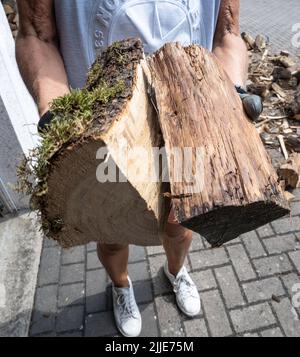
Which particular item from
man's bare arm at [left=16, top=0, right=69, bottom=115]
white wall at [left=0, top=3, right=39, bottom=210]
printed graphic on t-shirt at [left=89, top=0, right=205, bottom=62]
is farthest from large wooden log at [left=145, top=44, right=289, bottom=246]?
white wall at [left=0, top=3, right=39, bottom=210]

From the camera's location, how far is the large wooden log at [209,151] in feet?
3.94

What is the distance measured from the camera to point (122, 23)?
168 centimetres

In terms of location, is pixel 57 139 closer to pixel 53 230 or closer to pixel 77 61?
pixel 53 230

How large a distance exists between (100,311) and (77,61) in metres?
1.79

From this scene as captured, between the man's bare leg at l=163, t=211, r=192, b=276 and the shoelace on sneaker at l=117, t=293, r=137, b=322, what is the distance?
382 millimetres

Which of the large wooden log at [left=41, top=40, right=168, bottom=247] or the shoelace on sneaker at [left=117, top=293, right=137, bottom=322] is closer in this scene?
the large wooden log at [left=41, top=40, right=168, bottom=247]

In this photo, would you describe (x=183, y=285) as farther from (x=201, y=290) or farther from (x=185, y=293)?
(x=201, y=290)

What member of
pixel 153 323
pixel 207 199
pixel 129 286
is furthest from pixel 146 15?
pixel 153 323

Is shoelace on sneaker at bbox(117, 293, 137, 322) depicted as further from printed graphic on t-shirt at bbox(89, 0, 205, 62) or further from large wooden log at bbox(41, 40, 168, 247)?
printed graphic on t-shirt at bbox(89, 0, 205, 62)

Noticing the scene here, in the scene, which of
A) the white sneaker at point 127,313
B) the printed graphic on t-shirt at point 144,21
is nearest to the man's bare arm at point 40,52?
the printed graphic on t-shirt at point 144,21

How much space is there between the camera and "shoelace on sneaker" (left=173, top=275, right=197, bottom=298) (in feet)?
8.46

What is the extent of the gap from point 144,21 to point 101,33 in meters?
0.22

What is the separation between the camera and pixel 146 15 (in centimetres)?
168
